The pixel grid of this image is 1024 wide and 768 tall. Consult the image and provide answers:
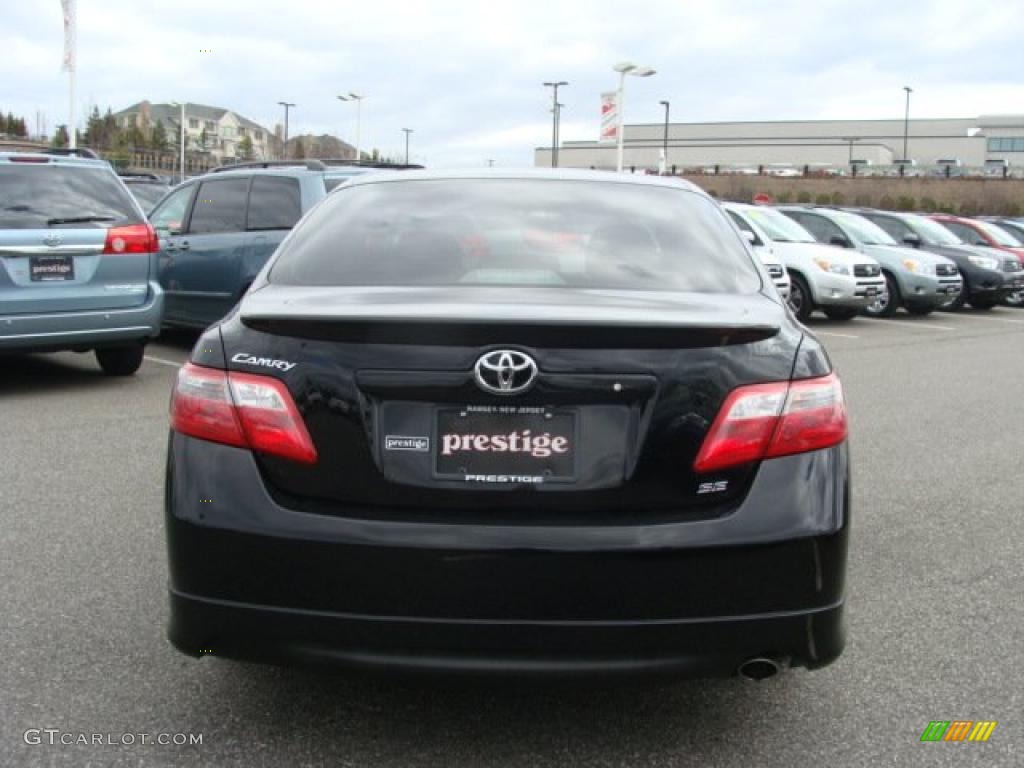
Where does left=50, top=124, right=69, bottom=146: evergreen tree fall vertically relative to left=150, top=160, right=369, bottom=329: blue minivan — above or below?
above

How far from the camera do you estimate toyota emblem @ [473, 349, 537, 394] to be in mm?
2727

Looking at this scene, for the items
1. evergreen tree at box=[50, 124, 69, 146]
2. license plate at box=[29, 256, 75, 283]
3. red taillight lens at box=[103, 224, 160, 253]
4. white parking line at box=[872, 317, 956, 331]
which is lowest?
white parking line at box=[872, 317, 956, 331]

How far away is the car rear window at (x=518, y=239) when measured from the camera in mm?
3406

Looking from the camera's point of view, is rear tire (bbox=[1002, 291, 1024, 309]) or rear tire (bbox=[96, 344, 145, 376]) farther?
rear tire (bbox=[1002, 291, 1024, 309])

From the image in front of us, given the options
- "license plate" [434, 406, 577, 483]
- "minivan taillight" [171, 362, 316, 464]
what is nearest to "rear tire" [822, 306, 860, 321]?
"license plate" [434, 406, 577, 483]

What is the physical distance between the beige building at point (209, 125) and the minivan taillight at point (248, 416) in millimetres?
101876

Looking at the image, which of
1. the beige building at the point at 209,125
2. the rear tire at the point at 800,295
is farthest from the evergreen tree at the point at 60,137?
the rear tire at the point at 800,295

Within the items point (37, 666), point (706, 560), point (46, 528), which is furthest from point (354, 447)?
point (46, 528)

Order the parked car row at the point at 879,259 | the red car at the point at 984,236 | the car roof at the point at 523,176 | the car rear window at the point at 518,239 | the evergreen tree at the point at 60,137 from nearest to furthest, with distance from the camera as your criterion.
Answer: the car rear window at the point at 518,239
the car roof at the point at 523,176
the parked car row at the point at 879,259
the red car at the point at 984,236
the evergreen tree at the point at 60,137

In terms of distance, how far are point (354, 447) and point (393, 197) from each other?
4.55 feet

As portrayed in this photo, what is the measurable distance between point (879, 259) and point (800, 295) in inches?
107

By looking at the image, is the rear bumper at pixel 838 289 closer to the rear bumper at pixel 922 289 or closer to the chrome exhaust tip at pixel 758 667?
the rear bumper at pixel 922 289

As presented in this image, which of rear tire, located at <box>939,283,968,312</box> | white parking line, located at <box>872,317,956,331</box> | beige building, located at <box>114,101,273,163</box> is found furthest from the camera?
beige building, located at <box>114,101,273,163</box>

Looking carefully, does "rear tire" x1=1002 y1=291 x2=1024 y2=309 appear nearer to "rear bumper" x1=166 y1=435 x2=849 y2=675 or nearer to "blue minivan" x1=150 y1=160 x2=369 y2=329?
"blue minivan" x1=150 y1=160 x2=369 y2=329
